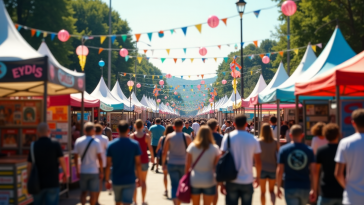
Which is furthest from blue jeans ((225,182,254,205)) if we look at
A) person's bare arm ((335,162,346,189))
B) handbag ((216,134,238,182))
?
person's bare arm ((335,162,346,189))

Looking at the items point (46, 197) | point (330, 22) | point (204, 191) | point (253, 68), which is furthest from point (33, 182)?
point (253, 68)

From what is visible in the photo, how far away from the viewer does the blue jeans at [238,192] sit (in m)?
6.04

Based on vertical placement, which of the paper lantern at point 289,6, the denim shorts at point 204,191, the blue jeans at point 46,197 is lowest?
the blue jeans at point 46,197

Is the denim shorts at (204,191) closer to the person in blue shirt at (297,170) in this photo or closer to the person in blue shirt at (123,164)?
the person in blue shirt at (297,170)

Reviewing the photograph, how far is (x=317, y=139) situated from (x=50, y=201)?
515 centimetres

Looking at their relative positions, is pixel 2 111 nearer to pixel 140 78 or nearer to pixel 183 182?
pixel 183 182

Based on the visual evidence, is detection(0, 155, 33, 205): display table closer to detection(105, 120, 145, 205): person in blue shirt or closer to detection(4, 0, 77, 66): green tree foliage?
detection(105, 120, 145, 205): person in blue shirt

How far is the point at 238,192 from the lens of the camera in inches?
241

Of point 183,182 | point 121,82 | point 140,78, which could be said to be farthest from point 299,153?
point 140,78

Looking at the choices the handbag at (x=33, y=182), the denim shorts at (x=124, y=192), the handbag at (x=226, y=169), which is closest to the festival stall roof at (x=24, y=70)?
the handbag at (x=33, y=182)

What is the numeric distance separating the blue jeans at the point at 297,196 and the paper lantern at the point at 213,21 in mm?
10236

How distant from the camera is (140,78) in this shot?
89.5m

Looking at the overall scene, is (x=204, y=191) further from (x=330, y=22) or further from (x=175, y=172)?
(x=330, y=22)

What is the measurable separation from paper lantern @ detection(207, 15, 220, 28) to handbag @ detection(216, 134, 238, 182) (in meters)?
10.1
